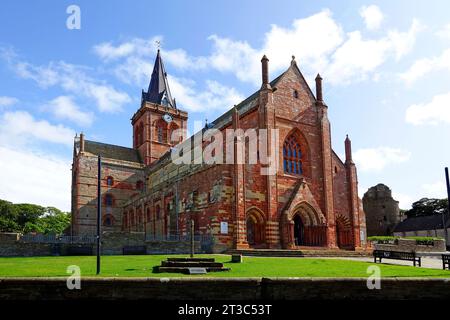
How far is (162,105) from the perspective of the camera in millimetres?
66938

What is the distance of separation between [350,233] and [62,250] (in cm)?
2492

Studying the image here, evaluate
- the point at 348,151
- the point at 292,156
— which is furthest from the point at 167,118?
the point at 348,151

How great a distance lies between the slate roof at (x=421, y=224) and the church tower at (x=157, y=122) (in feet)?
150

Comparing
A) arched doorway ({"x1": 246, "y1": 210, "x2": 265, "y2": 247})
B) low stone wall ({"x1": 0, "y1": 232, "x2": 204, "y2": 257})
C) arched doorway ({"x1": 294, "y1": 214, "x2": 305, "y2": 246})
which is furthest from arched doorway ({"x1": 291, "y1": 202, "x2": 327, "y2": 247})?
low stone wall ({"x1": 0, "y1": 232, "x2": 204, "y2": 257})

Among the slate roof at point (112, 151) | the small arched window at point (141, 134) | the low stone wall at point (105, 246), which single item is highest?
the small arched window at point (141, 134)

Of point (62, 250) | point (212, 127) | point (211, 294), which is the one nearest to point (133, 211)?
point (212, 127)

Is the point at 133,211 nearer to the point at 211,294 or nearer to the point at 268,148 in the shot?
the point at 268,148

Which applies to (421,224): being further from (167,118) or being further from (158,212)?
(158,212)

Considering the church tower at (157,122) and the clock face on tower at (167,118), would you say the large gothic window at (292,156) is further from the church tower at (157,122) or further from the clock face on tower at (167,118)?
the clock face on tower at (167,118)

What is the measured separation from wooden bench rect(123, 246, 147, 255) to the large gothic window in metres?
14.2

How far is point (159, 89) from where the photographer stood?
69.2 metres

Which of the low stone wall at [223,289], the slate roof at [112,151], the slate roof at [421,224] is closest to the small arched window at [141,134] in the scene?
the slate roof at [112,151]

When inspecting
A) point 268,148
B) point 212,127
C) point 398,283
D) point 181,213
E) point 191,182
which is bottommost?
point 398,283

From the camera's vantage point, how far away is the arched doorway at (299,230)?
36125 millimetres
